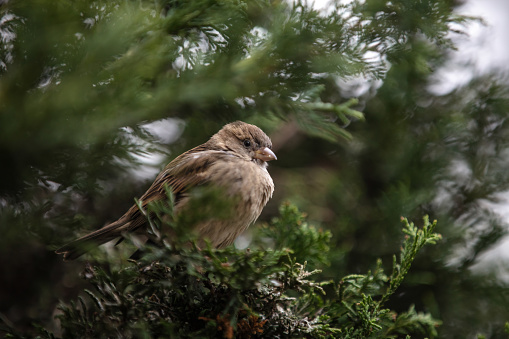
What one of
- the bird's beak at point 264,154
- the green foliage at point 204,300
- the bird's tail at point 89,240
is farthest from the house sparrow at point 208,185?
the green foliage at point 204,300

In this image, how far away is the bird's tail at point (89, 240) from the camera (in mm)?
2422

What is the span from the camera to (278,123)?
338 centimetres

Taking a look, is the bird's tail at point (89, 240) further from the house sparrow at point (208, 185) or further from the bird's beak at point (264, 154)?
the bird's beak at point (264, 154)

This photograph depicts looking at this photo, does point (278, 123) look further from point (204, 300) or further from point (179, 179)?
point (204, 300)

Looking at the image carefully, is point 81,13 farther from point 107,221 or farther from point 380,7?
point 380,7

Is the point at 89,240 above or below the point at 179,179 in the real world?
below

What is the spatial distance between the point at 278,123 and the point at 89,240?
1.54 m

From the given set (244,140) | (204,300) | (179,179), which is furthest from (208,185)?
(244,140)

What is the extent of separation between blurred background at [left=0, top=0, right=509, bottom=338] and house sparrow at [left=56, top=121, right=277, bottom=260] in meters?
0.17

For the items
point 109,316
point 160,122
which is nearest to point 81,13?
point 160,122

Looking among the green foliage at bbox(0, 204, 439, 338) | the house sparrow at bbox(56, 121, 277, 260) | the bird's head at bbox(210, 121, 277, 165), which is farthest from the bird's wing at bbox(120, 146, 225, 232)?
the green foliage at bbox(0, 204, 439, 338)

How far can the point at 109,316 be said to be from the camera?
6.70 ft

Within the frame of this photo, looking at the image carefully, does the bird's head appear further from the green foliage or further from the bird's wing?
the green foliage

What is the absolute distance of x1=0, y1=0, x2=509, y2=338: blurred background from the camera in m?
2.02
